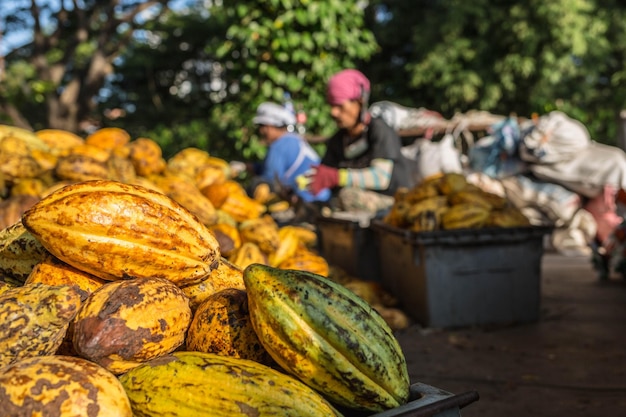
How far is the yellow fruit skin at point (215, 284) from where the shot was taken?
1.74 metres

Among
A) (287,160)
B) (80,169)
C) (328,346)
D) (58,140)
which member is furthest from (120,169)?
(287,160)

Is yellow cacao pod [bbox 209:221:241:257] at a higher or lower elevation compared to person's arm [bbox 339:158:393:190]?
higher

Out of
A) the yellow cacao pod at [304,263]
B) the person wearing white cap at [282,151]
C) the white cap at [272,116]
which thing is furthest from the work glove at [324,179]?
the yellow cacao pod at [304,263]

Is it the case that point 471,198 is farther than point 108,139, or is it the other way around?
point 471,198

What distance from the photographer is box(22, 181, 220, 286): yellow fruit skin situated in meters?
1.54

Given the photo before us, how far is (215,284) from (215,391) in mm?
557

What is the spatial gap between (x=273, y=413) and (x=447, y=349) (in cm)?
257

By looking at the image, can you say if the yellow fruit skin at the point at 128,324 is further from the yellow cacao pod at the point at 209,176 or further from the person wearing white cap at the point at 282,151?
the person wearing white cap at the point at 282,151

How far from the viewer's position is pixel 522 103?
13.9 meters

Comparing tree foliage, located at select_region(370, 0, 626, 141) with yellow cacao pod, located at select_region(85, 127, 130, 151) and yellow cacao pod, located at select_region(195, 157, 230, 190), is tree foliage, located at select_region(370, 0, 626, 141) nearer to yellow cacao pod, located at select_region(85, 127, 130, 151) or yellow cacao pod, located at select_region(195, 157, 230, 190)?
yellow cacao pod, located at select_region(195, 157, 230, 190)

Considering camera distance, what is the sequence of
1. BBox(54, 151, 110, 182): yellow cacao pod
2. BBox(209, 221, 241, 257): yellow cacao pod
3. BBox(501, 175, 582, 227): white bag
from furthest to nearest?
BBox(501, 175, 582, 227): white bag
BBox(54, 151, 110, 182): yellow cacao pod
BBox(209, 221, 241, 257): yellow cacao pod

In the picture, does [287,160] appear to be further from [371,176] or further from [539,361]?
[539,361]

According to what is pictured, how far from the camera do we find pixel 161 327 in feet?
4.75

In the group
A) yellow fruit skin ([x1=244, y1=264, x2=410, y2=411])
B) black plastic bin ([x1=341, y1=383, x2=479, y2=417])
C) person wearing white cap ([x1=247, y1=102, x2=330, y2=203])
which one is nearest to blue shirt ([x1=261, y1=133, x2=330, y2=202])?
person wearing white cap ([x1=247, y1=102, x2=330, y2=203])
